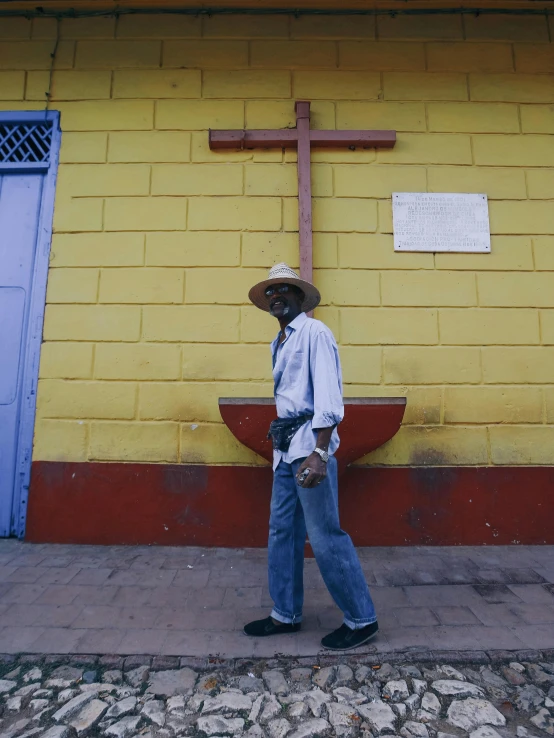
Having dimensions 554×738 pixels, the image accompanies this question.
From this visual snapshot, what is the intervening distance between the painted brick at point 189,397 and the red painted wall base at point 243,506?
38cm

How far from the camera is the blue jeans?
213 centimetres

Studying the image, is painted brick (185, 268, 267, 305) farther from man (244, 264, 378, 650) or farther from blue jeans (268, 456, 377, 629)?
blue jeans (268, 456, 377, 629)

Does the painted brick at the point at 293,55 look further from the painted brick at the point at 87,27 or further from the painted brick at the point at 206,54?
the painted brick at the point at 87,27

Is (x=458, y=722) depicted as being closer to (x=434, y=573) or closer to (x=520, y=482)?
(x=434, y=573)

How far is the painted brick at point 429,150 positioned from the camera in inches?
152

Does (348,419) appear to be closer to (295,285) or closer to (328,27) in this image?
(295,285)

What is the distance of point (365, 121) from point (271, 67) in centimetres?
92

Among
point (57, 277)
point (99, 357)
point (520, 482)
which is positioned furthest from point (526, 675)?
point (57, 277)

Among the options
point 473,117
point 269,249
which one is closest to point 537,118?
point 473,117

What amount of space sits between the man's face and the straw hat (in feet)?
0.12

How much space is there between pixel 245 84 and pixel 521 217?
98.9 inches

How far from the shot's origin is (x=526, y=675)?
1955 mm

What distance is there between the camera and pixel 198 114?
12.9ft

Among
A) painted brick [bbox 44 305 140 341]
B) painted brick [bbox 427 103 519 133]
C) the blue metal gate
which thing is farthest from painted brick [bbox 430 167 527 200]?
the blue metal gate
